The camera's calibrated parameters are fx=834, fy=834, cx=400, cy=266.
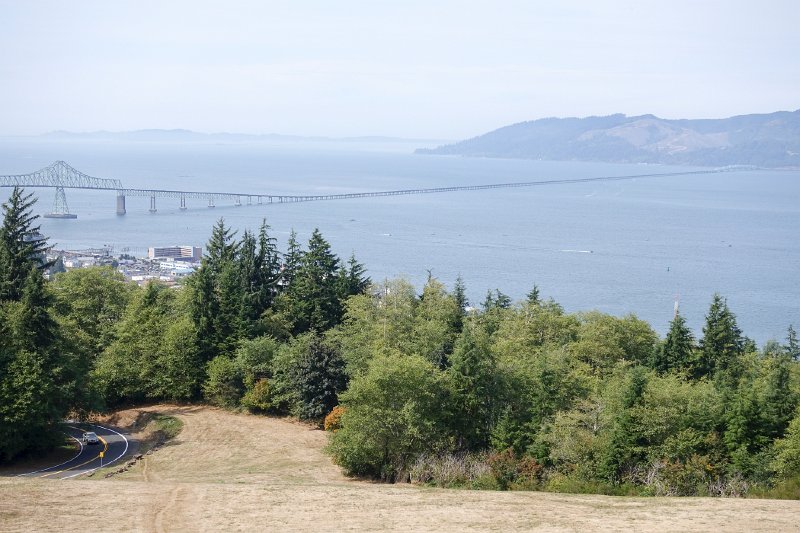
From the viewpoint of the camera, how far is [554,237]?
94375 millimetres

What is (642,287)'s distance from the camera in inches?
2640

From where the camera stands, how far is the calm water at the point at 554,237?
6469 centimetres

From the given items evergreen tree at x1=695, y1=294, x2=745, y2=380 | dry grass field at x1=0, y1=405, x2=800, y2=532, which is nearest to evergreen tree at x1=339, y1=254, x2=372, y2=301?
evergreen tree at x1=695, y1=294, x2=745, y2=380

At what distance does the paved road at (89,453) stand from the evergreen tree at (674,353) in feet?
57.7

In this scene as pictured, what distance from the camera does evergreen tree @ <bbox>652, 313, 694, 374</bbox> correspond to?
2866cm

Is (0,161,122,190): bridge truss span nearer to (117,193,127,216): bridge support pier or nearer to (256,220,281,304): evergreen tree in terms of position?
(117,193,127,216): bridge support pier

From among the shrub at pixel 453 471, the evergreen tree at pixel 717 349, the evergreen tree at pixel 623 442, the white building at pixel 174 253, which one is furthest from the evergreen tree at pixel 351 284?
the white building at pixel 174 253

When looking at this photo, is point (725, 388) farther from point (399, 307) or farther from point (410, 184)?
point (410, 184)

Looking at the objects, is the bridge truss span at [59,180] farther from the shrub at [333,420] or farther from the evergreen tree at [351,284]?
the shrub at [333,420]

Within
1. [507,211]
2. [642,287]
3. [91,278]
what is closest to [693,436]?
[91,278]

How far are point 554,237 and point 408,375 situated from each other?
7487 cm

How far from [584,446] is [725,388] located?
14.5 ft

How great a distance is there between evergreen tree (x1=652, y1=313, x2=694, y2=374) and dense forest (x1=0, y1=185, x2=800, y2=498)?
0.07m

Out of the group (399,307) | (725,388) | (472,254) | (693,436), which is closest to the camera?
(693,436)
